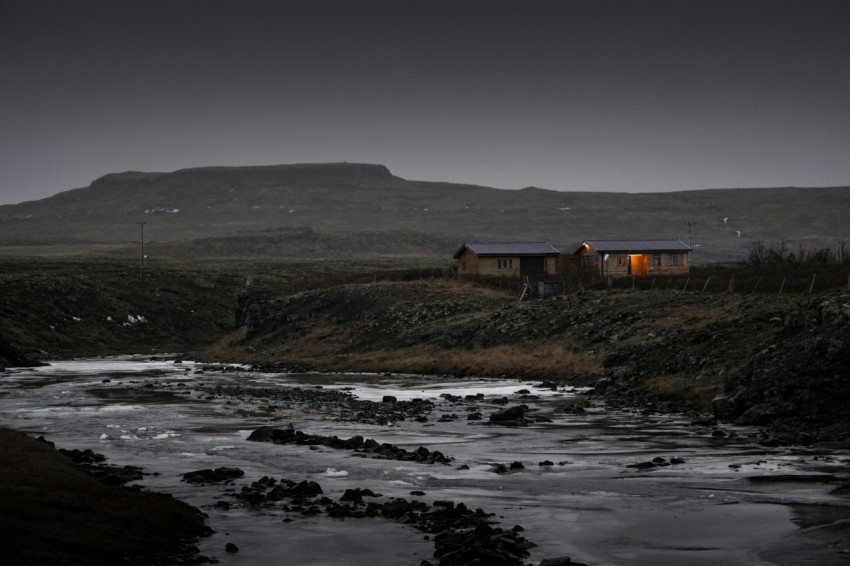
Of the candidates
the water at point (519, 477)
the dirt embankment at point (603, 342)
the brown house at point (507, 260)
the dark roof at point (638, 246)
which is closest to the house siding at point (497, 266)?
the brown house at point (507, 260)

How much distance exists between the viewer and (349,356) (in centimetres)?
7556

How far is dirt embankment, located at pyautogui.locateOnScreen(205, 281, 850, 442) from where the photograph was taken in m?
37.7

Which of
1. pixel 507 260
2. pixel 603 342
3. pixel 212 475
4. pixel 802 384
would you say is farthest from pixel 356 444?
pixel 507 260

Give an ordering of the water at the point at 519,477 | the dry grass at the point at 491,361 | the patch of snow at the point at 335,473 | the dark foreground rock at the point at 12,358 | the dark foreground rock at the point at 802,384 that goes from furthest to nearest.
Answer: the dark foreground rock at the point at 12,358 → the dry grass at the point at 491,361 → the dark foreground rock at the point at 802,384 → the patch of snow at the point at 335,473 → the water at the point at 519,477

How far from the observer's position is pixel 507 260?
10481 cm

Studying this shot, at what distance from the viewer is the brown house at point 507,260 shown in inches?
4077

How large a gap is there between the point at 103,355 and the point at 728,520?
80454 mm

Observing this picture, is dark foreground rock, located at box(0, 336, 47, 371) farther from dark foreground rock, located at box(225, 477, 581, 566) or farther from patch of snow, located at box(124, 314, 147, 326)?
dark foreground rock, located at box(225, 477, 581, 566)

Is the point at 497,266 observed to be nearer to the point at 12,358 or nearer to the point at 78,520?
the point at 12,358

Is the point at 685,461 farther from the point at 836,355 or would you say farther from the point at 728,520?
the point at 836,355

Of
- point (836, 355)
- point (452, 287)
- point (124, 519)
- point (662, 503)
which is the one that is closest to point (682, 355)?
point (836, 355)

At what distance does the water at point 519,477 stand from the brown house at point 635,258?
173ft

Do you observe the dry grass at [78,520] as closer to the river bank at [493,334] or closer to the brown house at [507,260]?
the river bank at [493,334]

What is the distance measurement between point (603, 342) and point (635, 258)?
42.7m
